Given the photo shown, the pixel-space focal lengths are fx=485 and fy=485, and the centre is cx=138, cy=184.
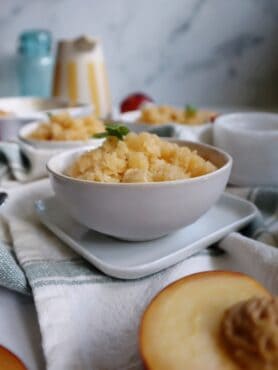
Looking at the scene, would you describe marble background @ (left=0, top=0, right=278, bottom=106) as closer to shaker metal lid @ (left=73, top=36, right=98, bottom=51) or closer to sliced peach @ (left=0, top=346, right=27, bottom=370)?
shaker metal lid @ (left=73, top=36, right=98, bottom=51)

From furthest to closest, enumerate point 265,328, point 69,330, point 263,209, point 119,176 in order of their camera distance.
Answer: point 263,209
point 119,176
point 69,330
point 265,328

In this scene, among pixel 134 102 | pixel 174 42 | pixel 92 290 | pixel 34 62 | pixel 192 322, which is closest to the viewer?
pixel 192 322

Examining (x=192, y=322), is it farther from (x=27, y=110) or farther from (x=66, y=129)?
(x=27, y=110)

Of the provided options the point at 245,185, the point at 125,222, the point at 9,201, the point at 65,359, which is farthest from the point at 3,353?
the point at 245,185

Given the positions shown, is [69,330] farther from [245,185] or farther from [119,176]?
[245,185]

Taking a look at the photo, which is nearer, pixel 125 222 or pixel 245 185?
pixel 125 222

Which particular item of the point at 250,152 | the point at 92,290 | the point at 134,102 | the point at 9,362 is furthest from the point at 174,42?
the point at 9,362
